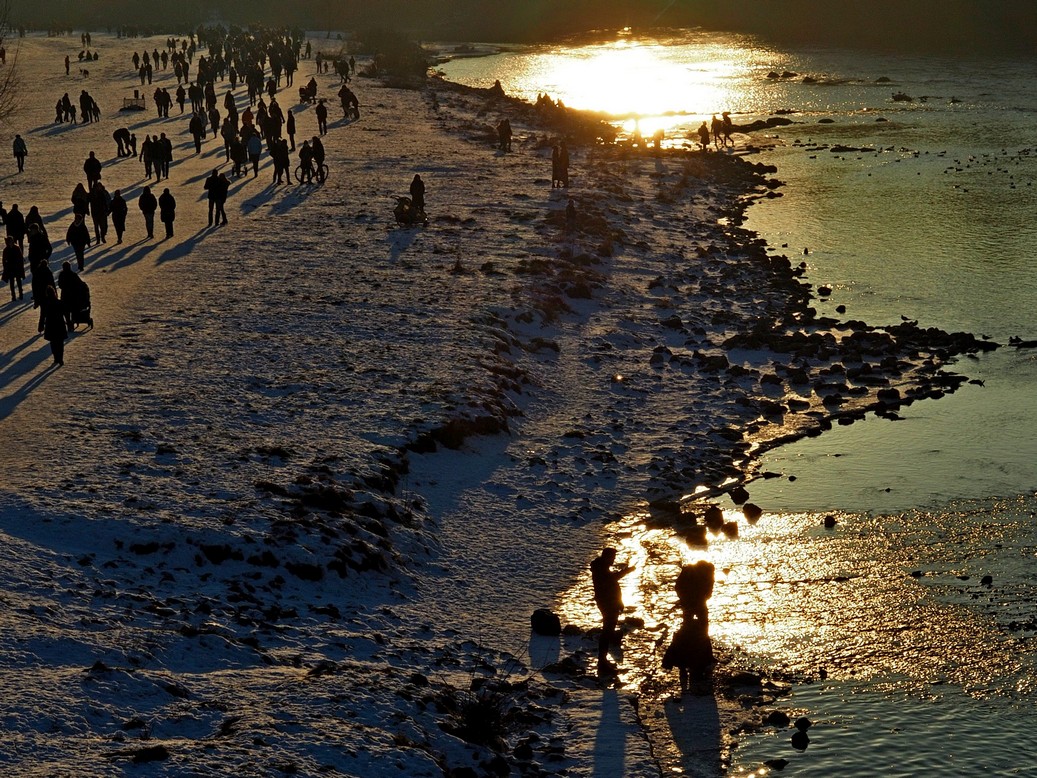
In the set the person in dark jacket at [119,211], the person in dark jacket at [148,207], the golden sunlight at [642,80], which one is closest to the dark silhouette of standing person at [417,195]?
the person in dark jacket at [148,207]

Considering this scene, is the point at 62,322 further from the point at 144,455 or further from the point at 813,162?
the point at 813,162

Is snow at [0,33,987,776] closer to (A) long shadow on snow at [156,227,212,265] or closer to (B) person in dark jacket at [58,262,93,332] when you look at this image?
(A) long shadow on snow at [156,227,212,265]

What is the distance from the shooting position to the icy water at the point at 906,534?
49.4 ft

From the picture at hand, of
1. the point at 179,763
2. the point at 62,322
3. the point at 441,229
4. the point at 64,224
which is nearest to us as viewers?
the point at 179,763

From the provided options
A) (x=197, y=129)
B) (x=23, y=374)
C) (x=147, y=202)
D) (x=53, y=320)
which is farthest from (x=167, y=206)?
(x=197, y=129)

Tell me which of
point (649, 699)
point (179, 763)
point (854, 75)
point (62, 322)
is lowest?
point (649, 699)

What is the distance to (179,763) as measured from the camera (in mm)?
11961

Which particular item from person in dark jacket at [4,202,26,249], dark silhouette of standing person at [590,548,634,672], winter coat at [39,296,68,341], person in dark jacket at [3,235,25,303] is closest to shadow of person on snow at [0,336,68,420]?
winter coat at [39,296,68,341]

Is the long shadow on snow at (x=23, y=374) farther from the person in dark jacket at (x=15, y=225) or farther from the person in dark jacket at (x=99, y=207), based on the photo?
the person in dark jacket at (x=99, y=207)

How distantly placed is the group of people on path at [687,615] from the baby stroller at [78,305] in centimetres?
1319

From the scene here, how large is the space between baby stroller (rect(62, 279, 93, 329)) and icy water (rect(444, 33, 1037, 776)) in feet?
38.6

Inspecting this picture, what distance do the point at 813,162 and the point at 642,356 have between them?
104 ft

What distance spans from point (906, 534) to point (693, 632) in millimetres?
5831

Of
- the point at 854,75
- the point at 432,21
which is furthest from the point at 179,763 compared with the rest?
the point at 432,21
